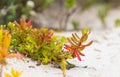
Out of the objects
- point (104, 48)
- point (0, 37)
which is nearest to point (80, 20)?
point (104, 48)

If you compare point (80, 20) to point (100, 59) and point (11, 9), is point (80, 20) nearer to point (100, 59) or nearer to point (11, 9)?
point (11, 9)

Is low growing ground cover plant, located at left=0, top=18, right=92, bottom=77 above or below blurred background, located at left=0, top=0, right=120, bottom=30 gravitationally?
below

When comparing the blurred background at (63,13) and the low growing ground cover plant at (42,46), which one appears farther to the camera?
the blurred background at (63,13)

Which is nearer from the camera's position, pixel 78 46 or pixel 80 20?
pixel 78 46

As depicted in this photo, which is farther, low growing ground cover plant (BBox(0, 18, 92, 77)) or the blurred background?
the blurred background

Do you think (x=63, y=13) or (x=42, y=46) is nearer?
(x=42, y=46)

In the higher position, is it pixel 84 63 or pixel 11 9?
pixel 11 9

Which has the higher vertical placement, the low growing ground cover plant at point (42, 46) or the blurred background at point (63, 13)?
the blurred background at point (63, 13)

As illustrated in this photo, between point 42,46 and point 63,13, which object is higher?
point 63,13
